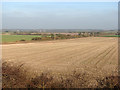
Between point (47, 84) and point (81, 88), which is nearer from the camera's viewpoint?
point (47, 84)

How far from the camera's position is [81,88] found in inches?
309

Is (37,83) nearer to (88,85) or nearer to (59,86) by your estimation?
(59,86)

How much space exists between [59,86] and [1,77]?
258 centimetres

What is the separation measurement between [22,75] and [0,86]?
116 centimetres

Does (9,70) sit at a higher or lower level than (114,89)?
higher

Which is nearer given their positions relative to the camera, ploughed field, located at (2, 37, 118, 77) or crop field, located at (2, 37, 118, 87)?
crop field, located at (2, 37, 118, 87)

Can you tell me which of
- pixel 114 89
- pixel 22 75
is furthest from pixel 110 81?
pixel 22 75

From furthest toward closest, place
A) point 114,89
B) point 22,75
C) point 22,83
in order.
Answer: point 22,75 → point 22,83 → point 114,89

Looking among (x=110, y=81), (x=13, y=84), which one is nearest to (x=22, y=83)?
(x=13, y=84)

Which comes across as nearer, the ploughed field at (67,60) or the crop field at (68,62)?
the crop field at (68,62)

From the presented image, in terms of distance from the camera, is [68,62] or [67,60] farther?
[67,60]

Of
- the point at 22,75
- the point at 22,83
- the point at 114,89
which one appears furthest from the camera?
the point at 22,75

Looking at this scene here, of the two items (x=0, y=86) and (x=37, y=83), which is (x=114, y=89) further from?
(x=0, y=86)

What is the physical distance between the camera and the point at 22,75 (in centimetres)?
838
